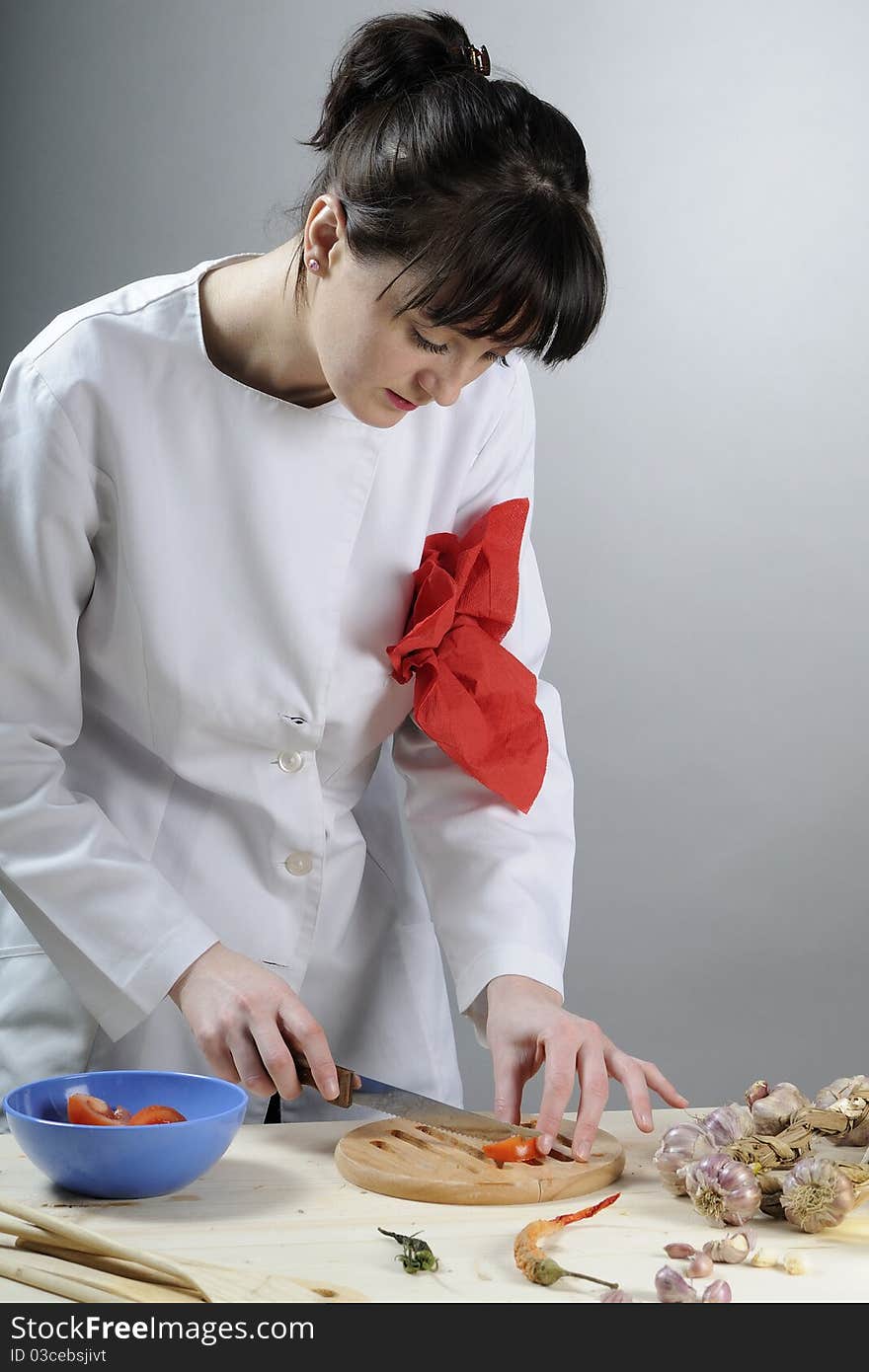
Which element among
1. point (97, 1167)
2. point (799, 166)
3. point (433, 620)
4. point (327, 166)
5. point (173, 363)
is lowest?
point (97, 1167)

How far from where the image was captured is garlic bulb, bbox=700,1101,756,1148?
1037 mm

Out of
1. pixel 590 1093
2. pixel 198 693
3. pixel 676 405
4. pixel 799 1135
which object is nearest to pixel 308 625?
pixel 198 693

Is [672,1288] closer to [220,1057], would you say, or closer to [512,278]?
[220,1057]

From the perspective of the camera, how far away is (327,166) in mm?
1123

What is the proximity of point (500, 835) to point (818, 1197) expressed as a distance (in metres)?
0.48

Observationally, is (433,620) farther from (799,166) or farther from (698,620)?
(799,166)

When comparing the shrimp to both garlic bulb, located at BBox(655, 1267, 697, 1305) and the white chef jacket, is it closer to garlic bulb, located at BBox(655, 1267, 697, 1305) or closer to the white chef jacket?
garlic bulb, located at BBox(655, 1267, 697, 1305)

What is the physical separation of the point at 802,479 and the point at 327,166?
70.1 inches

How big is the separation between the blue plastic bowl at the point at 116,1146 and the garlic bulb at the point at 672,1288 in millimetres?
310

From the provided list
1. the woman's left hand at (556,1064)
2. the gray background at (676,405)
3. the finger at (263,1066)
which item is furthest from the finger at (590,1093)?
the gray background at (676,405)

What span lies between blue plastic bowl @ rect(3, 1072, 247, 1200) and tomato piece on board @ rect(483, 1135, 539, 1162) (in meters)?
0.19

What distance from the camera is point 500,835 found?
1.34 m

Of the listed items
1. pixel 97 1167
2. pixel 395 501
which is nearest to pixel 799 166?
pixel 395 501

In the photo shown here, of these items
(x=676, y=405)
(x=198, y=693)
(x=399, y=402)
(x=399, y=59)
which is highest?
(x=399, y=59)
